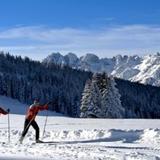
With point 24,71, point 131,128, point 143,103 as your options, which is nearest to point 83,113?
point 131,128

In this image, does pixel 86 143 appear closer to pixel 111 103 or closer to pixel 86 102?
pixel 111 103

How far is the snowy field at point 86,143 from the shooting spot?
15.7 m

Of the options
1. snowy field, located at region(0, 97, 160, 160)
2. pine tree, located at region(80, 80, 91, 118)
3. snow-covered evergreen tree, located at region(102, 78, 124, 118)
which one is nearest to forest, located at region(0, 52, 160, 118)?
pine tree, located at region(80, 80, 91, 118)

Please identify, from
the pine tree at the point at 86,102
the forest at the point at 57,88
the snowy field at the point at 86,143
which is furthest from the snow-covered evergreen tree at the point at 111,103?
the forest at the point at 57,88

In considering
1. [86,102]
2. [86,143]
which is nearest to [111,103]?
[86,102]

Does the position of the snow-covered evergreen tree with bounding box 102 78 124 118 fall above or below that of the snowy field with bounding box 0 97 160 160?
above

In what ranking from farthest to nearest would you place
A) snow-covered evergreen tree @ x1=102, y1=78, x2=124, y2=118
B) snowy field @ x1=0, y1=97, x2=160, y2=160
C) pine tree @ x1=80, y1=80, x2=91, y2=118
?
pine tree @ x1=80, y1=80, x2=91, y2=118
snow-covered evergreen tree @ x1=102, y1=78, x2=124, y2=118
snowy field @ x1=0, y1=97, x2=160, y2=160

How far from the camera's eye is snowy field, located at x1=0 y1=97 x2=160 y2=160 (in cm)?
1573

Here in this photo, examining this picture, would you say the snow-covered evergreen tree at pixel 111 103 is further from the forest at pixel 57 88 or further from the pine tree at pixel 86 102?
the forest at pixel 57 88

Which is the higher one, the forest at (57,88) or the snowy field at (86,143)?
the forest at (57,88)

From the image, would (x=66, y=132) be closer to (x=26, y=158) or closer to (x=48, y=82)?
(x=26, y=158)

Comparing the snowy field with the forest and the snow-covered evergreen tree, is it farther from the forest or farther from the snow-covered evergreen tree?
the forest

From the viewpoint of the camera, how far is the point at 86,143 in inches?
822

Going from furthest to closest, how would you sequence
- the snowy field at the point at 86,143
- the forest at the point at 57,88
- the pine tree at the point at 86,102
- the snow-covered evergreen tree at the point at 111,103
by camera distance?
the forest at the point at 57,88
the pine tree at the point at 86,102
the snow-covered evergreen tree at the point at 111,103
the snowy field at the point at 86,143
